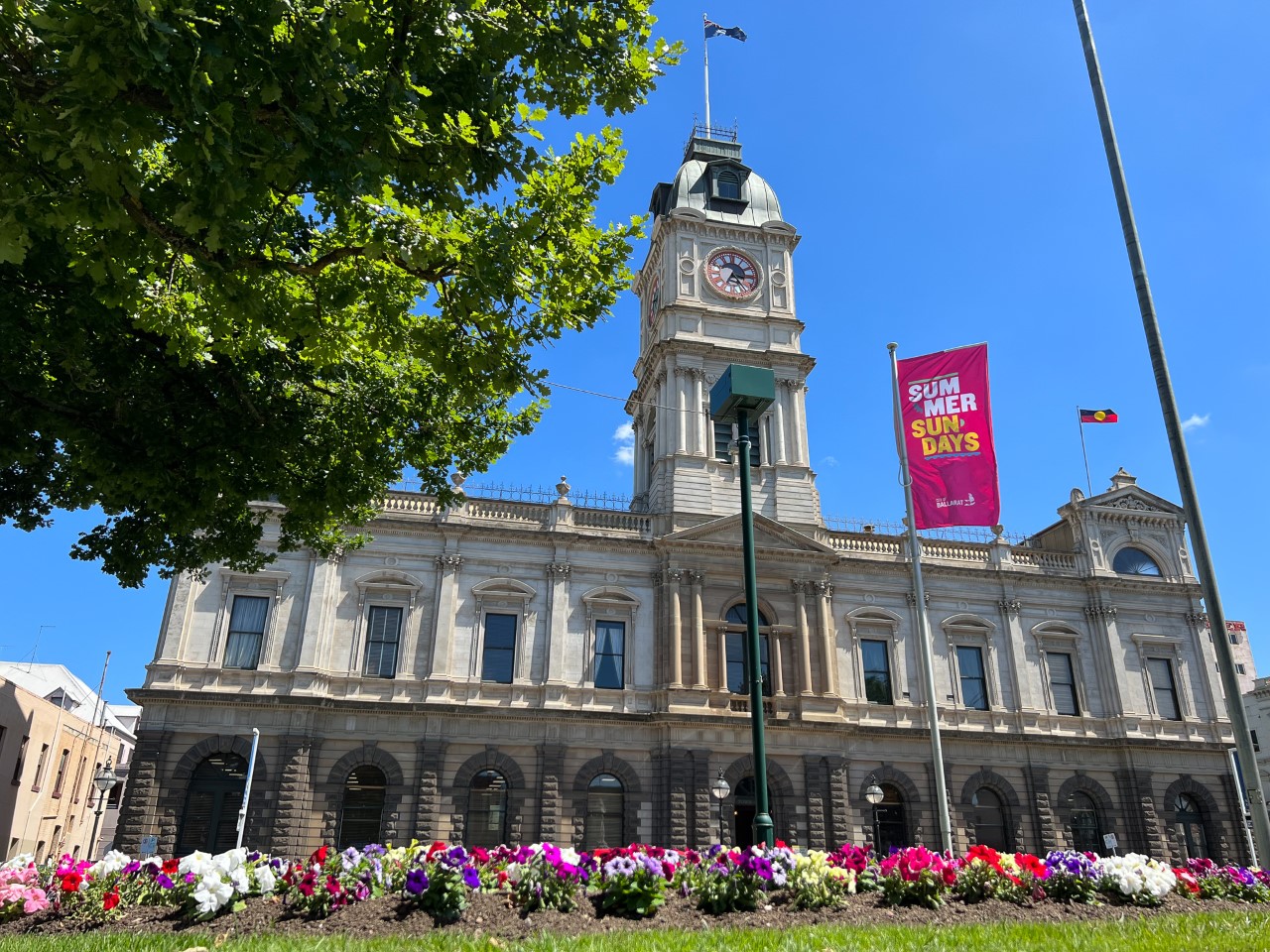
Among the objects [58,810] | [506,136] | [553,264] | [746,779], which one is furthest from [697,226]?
[58,810]

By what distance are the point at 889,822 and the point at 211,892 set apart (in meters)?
27.7

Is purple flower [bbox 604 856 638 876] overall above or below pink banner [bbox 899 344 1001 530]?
below

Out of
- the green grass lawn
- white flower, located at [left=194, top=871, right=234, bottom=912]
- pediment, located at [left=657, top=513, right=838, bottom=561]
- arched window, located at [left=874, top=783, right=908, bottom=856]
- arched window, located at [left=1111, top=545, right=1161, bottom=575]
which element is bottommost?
the green grass lawn

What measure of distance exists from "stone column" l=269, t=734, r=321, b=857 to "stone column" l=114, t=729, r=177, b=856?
10.2 feet

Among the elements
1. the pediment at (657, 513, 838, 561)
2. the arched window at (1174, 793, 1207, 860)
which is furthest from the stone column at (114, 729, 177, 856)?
the arched window at (1174, 793, 1207, 860)

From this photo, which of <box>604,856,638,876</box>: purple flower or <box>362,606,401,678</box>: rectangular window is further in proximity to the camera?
<box>362,606,401,678</box>: rectangular window

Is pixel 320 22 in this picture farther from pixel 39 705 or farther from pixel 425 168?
pixel 39 705

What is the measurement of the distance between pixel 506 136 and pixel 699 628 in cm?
2466

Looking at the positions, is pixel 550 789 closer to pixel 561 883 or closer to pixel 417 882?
pixel 561 883

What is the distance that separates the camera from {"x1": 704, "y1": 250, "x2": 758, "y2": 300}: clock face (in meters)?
38.1

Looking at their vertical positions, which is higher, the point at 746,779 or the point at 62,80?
the point at 62,80

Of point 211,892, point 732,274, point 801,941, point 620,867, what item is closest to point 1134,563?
point 732,274

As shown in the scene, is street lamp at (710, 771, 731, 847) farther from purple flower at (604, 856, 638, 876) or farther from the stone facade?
purple flower at (604, 856, 638, 876)

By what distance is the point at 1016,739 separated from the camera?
110 ft
